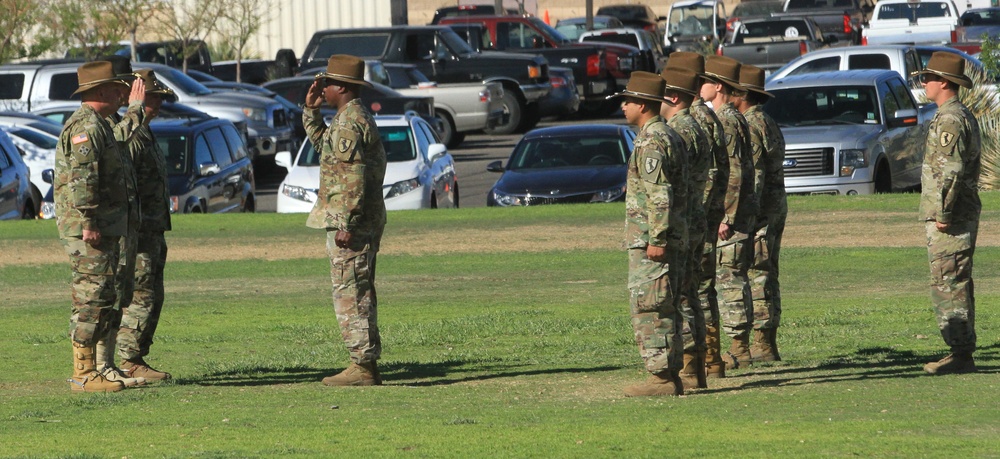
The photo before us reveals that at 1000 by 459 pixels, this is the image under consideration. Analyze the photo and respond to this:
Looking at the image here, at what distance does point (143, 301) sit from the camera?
10.3m

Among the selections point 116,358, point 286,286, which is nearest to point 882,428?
point 116,358

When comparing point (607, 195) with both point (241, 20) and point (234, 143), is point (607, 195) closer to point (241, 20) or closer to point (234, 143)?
point (234, 143)

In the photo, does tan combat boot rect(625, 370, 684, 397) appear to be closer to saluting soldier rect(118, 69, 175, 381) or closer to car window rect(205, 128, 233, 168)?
saluting soldier rect(118, 69, 175, 381)

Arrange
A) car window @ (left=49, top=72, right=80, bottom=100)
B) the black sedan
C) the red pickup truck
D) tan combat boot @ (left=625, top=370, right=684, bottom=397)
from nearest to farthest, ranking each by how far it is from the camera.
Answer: tan combat boot @ (left=625, top=370, right=684, bottom=397) → the black sedan → car window @ (left=49, top=72, right=80, bottom=100) → the red pickup truck

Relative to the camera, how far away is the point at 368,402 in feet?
30.2

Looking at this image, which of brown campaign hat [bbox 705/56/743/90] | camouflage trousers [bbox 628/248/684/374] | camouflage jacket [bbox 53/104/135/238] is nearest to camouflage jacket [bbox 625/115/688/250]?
camouflage trousers [bbox 628/248/684/374]

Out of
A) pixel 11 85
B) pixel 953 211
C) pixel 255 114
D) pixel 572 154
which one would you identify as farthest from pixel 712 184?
pixel 11 85

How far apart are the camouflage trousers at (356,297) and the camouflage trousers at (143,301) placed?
1.32 metres

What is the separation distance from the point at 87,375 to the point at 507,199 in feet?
42.1

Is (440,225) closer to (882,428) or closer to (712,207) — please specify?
(712,207)

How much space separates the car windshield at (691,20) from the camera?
51531 mm

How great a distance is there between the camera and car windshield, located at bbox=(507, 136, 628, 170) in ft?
73.7

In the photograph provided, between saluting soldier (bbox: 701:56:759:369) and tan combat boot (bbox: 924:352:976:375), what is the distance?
1162mm

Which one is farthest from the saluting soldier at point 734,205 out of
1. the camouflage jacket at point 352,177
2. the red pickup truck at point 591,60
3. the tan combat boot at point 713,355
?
the red pickup truck at point 591,60
